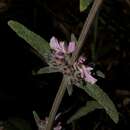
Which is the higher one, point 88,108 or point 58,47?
point 58,47

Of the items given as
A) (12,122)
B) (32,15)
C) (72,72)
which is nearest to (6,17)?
(32,15)

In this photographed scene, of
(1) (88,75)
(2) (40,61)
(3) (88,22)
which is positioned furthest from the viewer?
(2) (40,61)

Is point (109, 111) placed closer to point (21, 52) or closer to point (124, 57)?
point (21, 52)

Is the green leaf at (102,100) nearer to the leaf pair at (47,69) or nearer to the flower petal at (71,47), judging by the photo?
the leaf pair at (47,69)

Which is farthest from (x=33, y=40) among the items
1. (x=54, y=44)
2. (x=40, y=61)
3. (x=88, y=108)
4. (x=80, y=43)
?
(x=40, y=61)

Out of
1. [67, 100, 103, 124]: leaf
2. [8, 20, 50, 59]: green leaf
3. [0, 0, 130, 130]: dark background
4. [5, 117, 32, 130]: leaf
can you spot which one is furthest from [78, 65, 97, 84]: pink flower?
[0, 0, 130, 130]: dark background

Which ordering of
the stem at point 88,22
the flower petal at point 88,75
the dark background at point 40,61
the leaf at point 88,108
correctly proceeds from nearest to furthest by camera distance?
the stem at point 88,22, the flower petal at point 88,75, the leaf at point 88,108, the dark background at point 40,61

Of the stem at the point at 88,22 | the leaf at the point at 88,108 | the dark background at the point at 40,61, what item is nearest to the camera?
the stem at the point at 88,22

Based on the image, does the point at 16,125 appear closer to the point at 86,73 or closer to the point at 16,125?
the point at 16,125

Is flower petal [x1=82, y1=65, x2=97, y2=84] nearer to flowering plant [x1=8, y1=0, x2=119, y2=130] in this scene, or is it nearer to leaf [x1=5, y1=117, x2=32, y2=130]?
flowering plant [x1=8, y1=0, x2=119, y2=130]

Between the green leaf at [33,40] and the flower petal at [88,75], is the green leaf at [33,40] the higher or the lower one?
the higher one

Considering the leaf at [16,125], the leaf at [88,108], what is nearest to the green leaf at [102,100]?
the leaf at [88,108]
